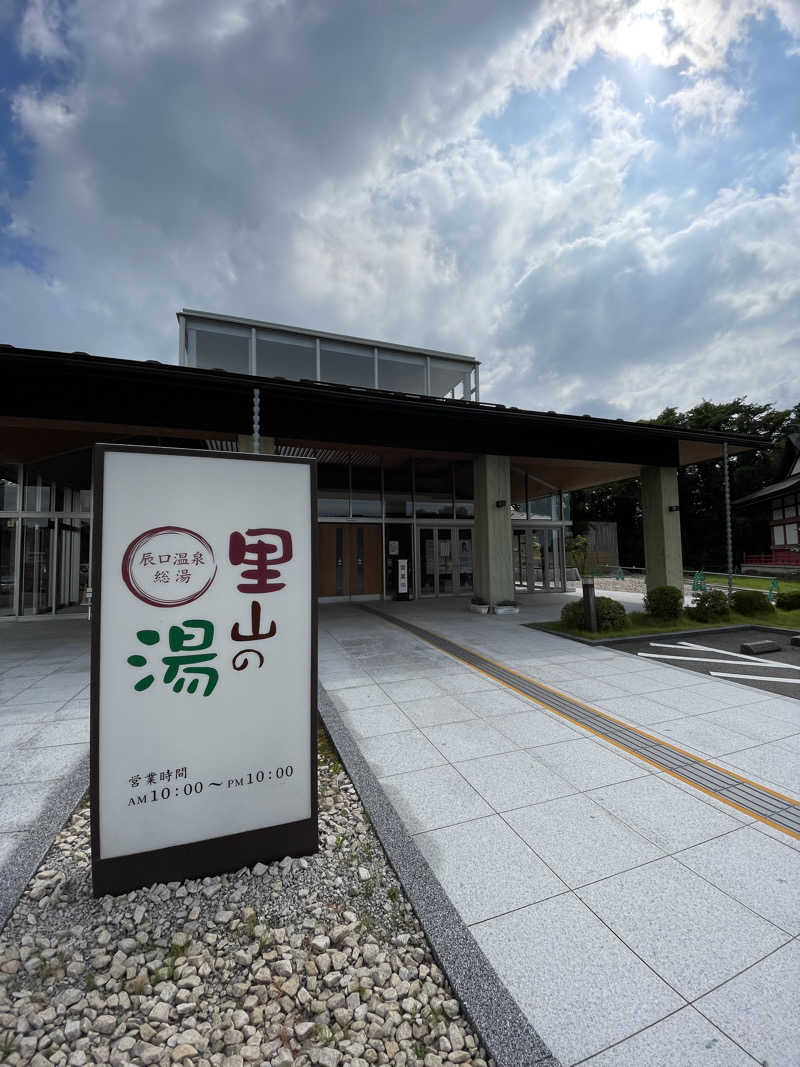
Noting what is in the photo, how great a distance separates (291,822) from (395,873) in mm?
678

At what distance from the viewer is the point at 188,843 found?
2551mm

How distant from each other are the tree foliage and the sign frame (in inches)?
1163

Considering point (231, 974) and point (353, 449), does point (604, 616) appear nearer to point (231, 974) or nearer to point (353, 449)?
point (353, 449)

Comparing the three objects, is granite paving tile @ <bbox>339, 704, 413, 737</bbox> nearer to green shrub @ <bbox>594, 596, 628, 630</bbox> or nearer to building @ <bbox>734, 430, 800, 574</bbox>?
green shrub @ <bbox>594, 596, 628, 630</bbox>

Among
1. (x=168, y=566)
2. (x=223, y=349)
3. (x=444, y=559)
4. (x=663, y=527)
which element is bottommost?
(x=444, y=559)

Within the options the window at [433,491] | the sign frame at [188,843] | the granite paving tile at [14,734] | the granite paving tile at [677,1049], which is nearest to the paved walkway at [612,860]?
the granite paving tile at [677,1049]

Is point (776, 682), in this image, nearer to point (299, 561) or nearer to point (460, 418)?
point (299, 561)

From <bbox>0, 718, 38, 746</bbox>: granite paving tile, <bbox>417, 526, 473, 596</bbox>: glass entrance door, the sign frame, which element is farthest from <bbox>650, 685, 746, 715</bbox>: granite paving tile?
<bbox>417, 526, 473, 596</bbox>: glass entrance door

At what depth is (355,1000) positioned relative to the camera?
6.13ft

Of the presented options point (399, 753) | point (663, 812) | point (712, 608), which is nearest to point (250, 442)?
point (399, 753)

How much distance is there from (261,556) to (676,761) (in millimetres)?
3835

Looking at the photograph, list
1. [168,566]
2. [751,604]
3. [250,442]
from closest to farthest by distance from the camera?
[168,566], [250,442], [751,604]

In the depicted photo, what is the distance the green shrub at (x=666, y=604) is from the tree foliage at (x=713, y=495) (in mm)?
20343

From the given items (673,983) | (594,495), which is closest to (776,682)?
(673,983)
